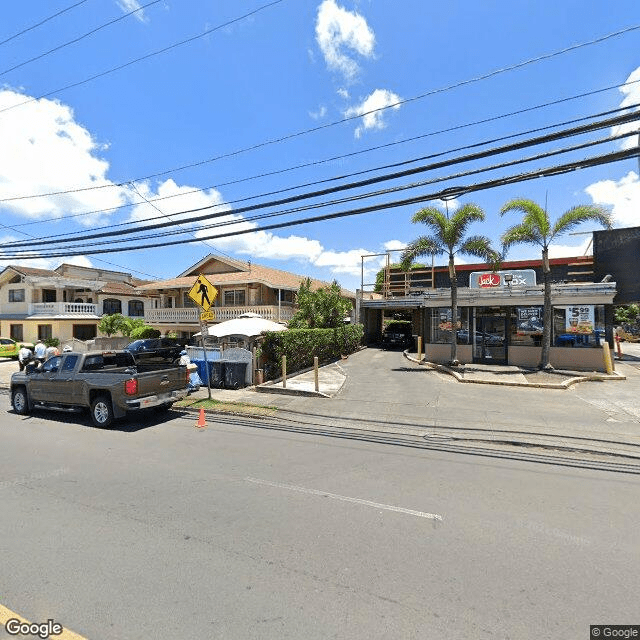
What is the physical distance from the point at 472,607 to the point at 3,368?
2606cm

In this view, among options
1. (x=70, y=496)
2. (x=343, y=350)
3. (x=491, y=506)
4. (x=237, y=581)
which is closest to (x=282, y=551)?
(x=237, y=581)

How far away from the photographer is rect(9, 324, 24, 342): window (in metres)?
32.4

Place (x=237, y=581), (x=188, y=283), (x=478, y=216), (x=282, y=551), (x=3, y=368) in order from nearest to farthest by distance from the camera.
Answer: (x=237, y=581) < (x=282, y=551) < (x=478, y=216) < (x=3, y=368) < (x=188, y=283)

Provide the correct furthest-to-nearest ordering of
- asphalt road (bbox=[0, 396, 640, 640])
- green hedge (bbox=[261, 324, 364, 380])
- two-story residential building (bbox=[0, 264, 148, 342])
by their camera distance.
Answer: two-story residential building (bbox=[0, 264, 148, 342]) → green hedge (bbox=[261, 324, 364, 380]) → asphalt road (bbox=[0, 396, 640, 640])

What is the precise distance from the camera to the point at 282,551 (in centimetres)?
376

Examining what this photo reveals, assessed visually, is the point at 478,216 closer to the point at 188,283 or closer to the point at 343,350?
the point at 343,350

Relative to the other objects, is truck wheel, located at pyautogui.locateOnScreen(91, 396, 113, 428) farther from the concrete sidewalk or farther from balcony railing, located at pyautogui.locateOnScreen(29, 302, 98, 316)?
balcony railing, located at pyautogui.locateOnScreen(29, 302, 98, 316)

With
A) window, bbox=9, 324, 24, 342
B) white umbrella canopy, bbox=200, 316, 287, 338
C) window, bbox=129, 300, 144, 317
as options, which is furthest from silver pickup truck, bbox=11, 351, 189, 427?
window, bbox=9, 324, 24, 342

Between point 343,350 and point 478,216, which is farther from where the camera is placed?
point 343,350

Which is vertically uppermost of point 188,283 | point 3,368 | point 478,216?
point 478,216

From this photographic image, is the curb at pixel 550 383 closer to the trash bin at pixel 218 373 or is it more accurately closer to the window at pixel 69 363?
the trash bin at pixel 218 373

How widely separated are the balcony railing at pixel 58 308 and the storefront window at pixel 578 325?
109 feet

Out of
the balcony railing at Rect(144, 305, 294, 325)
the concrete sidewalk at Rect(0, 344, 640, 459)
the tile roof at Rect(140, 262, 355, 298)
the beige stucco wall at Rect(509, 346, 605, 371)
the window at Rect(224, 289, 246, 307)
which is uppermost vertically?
the tile roof at Rect(140, 262, 355, 298)

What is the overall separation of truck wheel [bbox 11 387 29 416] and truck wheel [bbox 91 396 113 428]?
2965mm
